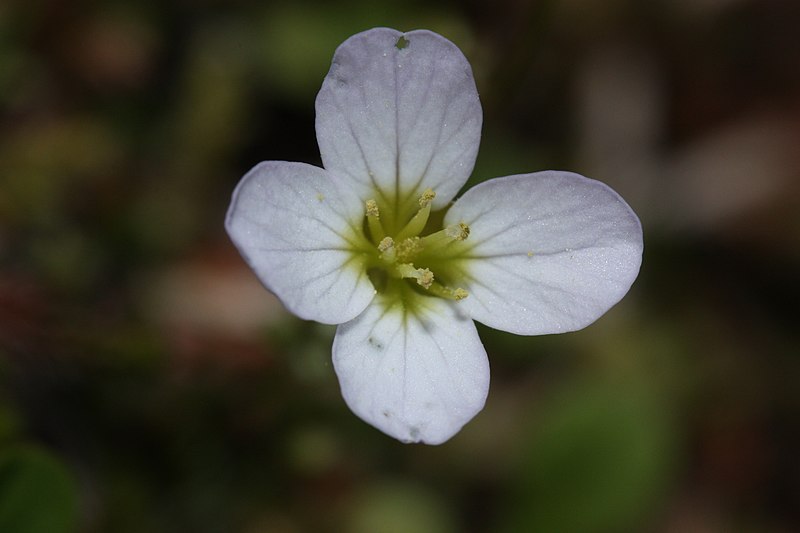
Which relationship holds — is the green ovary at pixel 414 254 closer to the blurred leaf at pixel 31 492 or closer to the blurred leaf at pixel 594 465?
the blurred leaf at pixel 31 492

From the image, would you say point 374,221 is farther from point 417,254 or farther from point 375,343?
point 375,343

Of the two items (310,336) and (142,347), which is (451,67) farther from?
(142,347)

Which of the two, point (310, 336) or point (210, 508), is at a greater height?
point (310, 336)

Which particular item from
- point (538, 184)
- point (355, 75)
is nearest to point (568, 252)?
point (538, 184)

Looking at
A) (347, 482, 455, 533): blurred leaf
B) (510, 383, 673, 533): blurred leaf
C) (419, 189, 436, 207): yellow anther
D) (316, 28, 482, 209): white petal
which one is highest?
(316, 28, 482, 209): white petal

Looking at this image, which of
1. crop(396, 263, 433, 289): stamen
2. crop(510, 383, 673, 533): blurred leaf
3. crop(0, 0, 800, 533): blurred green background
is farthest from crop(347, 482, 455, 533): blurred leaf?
crop(396, 263, 433, 289): stamen

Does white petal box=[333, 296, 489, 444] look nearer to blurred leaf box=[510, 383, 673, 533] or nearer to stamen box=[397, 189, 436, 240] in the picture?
stamen box=[397, 189, 436, 240]
